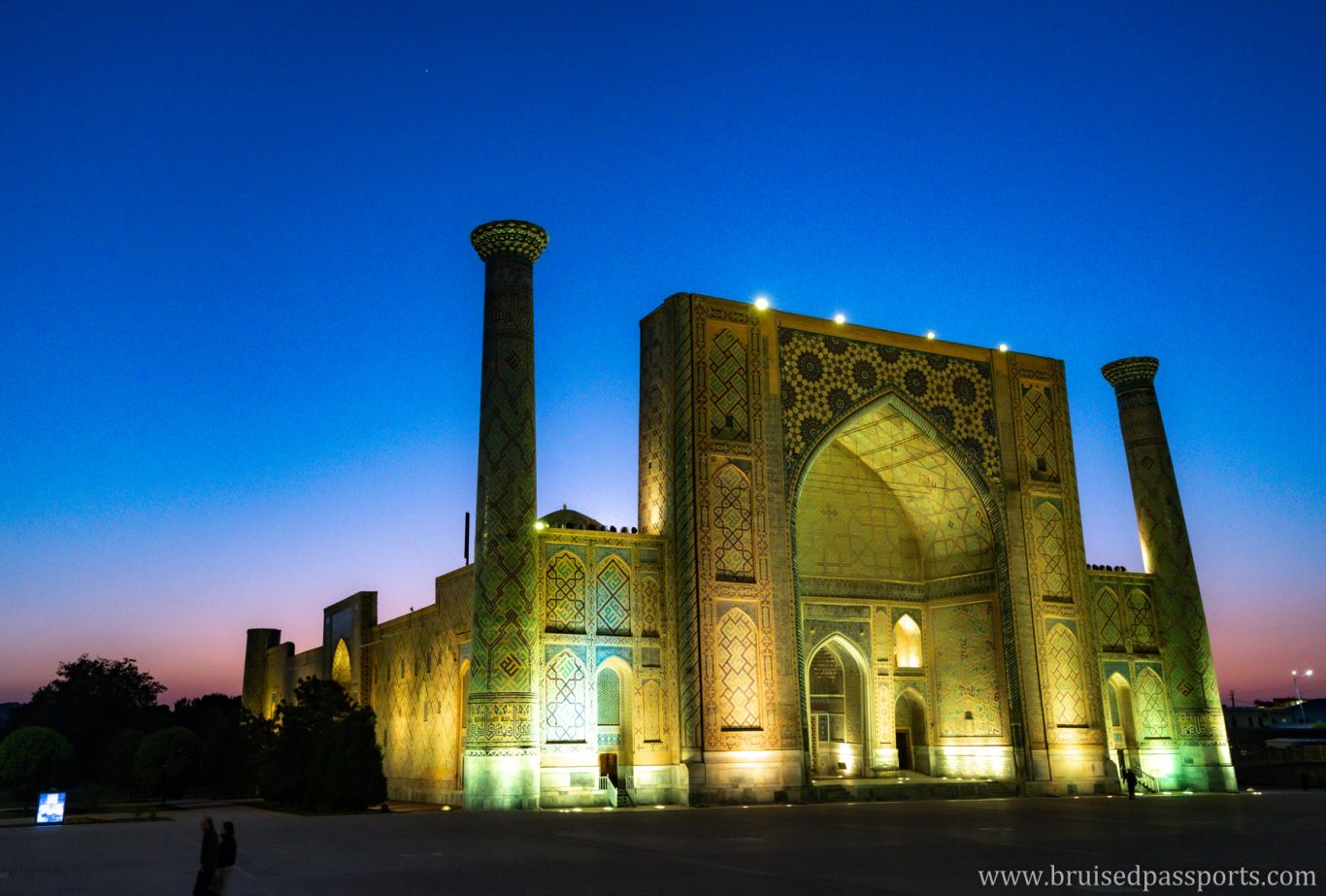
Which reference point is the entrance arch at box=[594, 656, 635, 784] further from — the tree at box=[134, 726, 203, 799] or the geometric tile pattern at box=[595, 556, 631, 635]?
the tree at box=[134, 726, 203, 799]

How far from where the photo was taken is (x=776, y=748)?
15.5 metres

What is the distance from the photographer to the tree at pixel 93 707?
35.6 metres

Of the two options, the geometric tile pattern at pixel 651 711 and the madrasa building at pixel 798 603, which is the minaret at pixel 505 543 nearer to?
the madrasa building at pixel 798 603

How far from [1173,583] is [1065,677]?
3169 mm

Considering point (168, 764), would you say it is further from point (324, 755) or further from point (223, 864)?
point (223, 864)

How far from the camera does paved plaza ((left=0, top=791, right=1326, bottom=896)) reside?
661 centimetres

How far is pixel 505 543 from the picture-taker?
14625mm

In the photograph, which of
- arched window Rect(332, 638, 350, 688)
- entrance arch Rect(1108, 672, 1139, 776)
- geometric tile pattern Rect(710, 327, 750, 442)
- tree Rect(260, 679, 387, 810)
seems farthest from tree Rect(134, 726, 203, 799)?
entrance arch Rect(1108, 672, 1139, 776)

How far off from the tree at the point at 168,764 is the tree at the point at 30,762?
2.91 meters

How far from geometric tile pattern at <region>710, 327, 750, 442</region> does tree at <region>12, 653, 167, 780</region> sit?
84.4 ft

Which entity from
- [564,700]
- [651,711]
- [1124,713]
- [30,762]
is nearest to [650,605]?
[651,711]

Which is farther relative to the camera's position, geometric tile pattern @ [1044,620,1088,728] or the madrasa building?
geometric tile pattern @ [1044,620,1088,728]

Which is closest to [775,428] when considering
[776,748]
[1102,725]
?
[776,748]

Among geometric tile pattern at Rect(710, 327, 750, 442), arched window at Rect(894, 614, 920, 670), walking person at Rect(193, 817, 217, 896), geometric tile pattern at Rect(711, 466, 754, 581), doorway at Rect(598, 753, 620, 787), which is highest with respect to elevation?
geometric tile pattern at Rect(710, 327, 750, 442)
